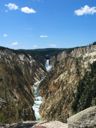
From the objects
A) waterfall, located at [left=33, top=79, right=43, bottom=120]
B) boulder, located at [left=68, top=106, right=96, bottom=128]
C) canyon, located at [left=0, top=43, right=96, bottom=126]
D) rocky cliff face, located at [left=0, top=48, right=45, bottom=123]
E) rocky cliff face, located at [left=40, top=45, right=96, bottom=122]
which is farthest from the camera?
waterfall, located at [left=33, top=79, right=43, bottom=120]

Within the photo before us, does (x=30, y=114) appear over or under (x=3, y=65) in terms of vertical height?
under

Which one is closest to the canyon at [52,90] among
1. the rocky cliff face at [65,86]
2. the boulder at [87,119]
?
the rocky cliff face at [65,86]

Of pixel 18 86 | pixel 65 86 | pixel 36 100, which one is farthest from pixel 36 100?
pixel 65 86

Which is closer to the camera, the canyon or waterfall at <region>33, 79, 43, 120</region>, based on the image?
the canyon

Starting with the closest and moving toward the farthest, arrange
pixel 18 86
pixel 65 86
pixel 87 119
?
pixel 87 119, pixel 65 86, pixel 18 86

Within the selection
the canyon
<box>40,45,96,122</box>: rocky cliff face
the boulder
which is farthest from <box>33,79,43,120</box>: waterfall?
the boulder

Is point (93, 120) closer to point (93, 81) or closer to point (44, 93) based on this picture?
point (93, 81)

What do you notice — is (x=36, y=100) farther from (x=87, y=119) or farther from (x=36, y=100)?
(x=87, y=119)

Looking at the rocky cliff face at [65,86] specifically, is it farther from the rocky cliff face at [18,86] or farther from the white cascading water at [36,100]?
the rocky cliff face at [18,86]

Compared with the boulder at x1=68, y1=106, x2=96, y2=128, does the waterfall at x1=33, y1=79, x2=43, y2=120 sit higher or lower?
lower

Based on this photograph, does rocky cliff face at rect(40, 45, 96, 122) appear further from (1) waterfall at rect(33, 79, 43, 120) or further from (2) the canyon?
(1) waterfall at rect(33, 79, 43, 120)

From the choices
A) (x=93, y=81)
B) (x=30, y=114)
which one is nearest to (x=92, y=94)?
(x=93, y=81)
